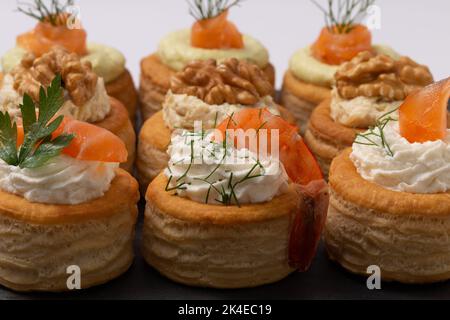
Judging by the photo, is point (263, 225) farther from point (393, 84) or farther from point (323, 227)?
point (393, 84)

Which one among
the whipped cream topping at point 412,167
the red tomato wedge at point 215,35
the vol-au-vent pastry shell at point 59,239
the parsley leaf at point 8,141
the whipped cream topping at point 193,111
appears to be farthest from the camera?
the red tomato wedge at point 215,35

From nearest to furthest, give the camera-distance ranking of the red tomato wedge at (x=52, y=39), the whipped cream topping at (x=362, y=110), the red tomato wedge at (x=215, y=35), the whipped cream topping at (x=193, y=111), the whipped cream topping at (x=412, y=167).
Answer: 1. the whipped cream topping at (x=412, y=167)
2. the whipped cream topping at (x=193, y=111)
3. the whipped cream topping at (x=362, y=110)
4. the red tomato wedge at (x=52, y=39)
5. the red tomato wedge at (x=215, y=35)

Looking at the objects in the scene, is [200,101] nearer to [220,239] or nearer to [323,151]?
[323,151]

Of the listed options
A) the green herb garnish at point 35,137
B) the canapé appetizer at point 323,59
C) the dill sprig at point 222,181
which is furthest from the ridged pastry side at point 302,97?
the green herb garnish at point 35,137

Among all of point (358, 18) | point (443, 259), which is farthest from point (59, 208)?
point (358, 18)

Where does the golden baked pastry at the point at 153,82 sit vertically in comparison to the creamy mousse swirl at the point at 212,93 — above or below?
below

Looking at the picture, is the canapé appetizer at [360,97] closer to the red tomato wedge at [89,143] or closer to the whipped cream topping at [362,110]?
the whipped cream topping at [362,110]

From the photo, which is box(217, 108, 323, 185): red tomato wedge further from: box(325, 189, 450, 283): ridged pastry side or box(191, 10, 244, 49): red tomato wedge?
box(191, 10, 244, 49): red tomato wedge
